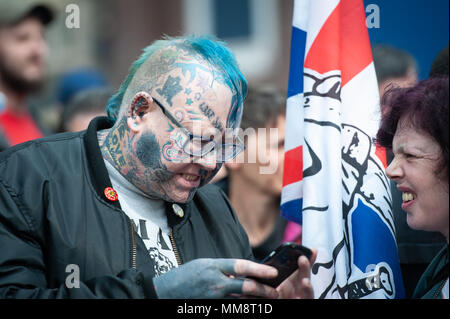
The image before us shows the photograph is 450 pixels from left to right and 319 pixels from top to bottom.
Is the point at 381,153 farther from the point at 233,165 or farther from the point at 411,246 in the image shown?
the point at 233,165

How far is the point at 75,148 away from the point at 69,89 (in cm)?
391

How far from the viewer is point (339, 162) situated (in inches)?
105

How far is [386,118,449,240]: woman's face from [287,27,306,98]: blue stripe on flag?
734 mm

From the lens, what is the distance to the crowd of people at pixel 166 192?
211 cm

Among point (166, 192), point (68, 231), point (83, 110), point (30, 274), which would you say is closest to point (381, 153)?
point (166, 192)

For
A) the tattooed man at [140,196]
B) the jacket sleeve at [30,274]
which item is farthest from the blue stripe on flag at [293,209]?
the jacket sleeve at [30,274]

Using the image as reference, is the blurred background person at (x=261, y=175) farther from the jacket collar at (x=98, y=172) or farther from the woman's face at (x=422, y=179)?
the woman's face at (x=422, y=179)

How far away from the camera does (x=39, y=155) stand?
238 centimetres

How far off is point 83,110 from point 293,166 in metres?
1.98

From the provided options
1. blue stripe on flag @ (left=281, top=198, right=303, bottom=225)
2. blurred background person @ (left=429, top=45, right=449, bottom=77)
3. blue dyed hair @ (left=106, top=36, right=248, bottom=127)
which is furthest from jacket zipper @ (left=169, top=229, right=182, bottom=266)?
blurred background person @ (left=429, top=45, right=449, bottom=77)

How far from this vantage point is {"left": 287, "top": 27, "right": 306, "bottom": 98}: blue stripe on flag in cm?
292

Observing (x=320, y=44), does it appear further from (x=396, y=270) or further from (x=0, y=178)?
(x=0, y=178)

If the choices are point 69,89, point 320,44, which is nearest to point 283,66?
point 69,89
